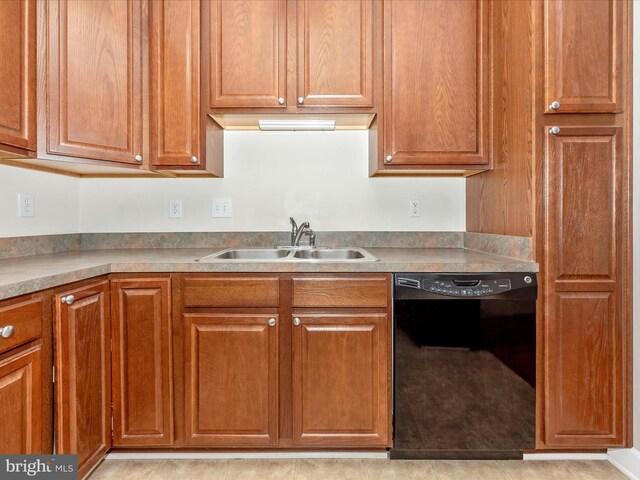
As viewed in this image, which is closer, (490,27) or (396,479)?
(396,479)

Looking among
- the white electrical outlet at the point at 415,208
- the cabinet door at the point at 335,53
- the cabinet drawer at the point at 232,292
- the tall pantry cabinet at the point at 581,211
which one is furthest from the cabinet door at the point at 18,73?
the tall pantry cabinet at the point at 581,211

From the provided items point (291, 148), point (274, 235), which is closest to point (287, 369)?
point (274, 235)

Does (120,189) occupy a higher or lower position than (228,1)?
lower

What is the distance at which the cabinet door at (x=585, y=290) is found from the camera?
1572mm

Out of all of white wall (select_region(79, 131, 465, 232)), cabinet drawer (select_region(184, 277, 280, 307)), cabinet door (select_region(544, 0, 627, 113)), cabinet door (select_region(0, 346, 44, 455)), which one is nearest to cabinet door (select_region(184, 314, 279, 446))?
cabinet drawer (select_region(184, 277, 280, 307))

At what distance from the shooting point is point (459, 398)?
1.60 metres

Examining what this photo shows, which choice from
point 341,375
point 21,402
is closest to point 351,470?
point 341,375

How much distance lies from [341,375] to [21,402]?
3.50 feet

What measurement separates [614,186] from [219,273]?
1612 millimetres

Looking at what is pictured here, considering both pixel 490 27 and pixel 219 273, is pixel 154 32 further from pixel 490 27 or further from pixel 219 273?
pixel 490 27

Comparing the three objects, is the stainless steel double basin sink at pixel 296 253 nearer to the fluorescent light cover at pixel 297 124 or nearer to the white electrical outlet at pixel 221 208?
the white electrical outlet at pixel 221 208

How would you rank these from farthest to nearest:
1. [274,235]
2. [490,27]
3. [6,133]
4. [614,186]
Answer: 1. [274,235]
2. [490,27]
3. [614,186]
4. [6,133]

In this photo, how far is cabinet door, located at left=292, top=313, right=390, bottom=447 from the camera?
1.60m

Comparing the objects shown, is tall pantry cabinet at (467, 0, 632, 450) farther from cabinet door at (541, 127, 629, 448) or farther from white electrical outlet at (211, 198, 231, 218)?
white electrical outlet at (211, 198, 231, 218)
